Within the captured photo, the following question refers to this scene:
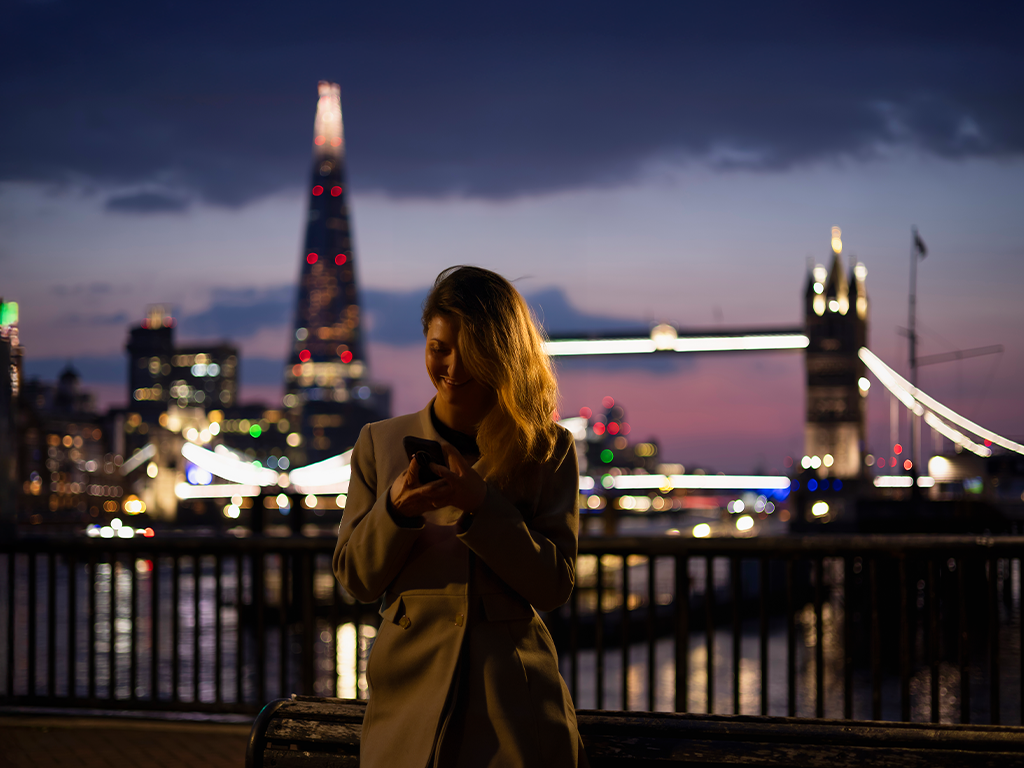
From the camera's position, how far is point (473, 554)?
5.91 ft

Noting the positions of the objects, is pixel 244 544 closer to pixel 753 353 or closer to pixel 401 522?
pixel 401 522

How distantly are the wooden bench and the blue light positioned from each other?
77.1m

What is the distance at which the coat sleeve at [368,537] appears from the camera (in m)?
1.74

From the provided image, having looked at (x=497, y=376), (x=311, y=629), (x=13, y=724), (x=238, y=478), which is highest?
(x=497, y=376)

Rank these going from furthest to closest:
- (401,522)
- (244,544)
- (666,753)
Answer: (244,544), (666,753), (401,522)

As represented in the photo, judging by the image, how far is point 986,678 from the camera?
1045 cm

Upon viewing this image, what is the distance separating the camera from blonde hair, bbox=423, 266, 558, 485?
179 centimetres

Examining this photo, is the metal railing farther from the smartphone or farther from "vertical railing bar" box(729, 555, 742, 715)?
the smartphone

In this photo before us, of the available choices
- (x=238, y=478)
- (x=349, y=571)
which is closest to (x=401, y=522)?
(x=349, y=571)

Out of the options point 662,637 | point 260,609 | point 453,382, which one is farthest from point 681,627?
point 662,637

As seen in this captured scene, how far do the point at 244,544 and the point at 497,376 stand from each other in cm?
332

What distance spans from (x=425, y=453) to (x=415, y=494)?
0.25 ft

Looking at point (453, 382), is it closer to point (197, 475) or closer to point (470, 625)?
point (470, 625)

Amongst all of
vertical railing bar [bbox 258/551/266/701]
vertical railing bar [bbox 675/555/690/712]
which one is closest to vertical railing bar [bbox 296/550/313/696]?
vertical railing bar [bbox 258/551/266/701]
